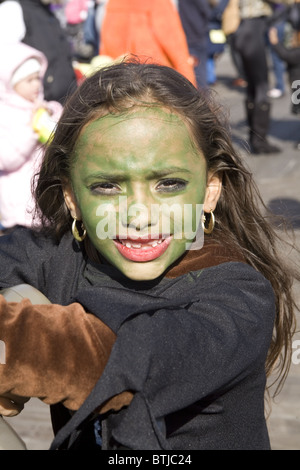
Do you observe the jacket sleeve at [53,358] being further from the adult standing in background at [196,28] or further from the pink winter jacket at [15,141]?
the adult standing in background at [196,28]

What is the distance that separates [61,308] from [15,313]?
0.09m

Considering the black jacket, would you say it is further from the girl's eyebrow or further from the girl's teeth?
the girl's eyebrow

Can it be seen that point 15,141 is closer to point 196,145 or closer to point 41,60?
point 41,60

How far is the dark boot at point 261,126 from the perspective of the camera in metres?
8.35

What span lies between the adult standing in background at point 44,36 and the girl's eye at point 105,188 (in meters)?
3.76

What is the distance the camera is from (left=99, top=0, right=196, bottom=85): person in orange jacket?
5.65m

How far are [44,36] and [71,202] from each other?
3.92 m

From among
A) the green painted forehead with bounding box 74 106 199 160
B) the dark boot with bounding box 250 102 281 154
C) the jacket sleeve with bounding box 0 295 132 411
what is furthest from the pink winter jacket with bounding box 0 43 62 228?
the dark boot with bounding box 250 102 281 154

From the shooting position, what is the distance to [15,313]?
147cm

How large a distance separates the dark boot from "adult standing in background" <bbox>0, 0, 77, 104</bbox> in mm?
3108

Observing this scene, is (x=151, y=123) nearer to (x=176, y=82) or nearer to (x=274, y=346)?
(x=176, y=82)

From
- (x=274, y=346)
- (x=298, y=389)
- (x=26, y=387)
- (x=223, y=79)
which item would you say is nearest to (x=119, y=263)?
(x=26, y=387)

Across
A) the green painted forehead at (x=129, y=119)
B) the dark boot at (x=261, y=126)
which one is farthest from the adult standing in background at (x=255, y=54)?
the green painted forehead at (x=129, y=119)

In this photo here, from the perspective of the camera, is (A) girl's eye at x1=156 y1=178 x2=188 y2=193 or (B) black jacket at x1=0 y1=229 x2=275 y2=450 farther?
(A) girl's eye at x1=156 y1=178 x2=188 y2=193
